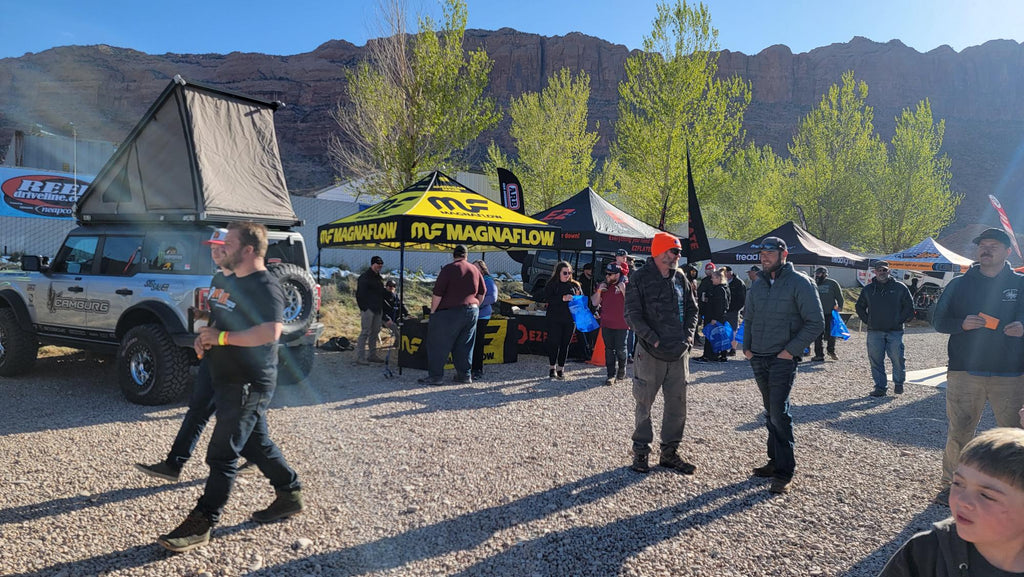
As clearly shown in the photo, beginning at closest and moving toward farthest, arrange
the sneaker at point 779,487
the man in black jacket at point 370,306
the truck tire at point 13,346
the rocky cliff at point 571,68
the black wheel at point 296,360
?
the sneaker at point 779,487, the black wheel at point 296,360, the truck tire at point 13,346, the man in black jacket at point 370,306, the rocky cliff at point 571,68

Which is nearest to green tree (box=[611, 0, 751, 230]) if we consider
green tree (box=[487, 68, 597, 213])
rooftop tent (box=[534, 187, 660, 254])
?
green tree (box=[487, 68, 597, 213])

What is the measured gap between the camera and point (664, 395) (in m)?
4.56

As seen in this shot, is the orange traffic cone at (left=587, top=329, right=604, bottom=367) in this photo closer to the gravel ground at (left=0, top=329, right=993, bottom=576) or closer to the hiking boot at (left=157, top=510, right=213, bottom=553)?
the gravel ground at (left=0, top=329, right=993, bottom=576)

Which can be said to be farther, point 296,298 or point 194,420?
point 296,298

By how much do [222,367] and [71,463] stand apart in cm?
236

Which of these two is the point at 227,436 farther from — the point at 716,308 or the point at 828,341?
the point at 828,341

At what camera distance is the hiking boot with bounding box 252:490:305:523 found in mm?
3320

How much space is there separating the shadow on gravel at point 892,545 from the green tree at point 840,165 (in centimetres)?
3587

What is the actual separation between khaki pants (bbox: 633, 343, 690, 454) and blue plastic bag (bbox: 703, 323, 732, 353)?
628cm

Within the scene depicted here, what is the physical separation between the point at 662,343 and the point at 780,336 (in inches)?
33.6

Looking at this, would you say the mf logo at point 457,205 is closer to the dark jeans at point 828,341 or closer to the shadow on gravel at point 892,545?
the shadow on gravel at point 892,545

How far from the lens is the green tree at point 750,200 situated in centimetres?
3731

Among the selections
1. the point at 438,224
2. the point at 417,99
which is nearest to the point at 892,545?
the point at 438,224

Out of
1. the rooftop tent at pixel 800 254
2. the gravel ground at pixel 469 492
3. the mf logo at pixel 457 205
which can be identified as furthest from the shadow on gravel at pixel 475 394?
the rooftop tent at pixel 800 254
